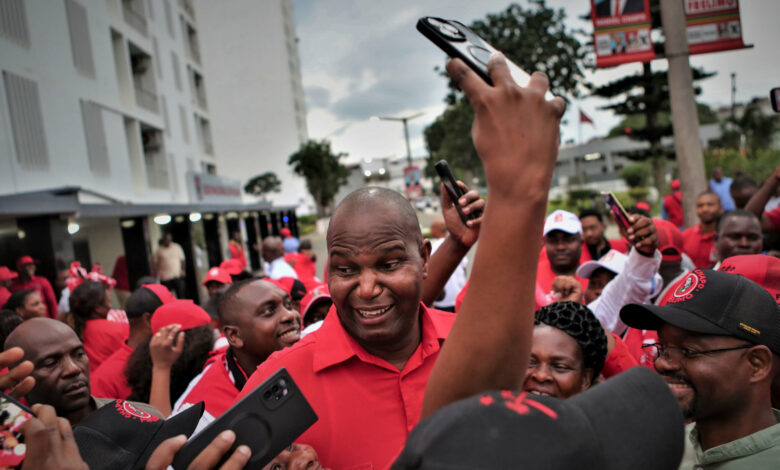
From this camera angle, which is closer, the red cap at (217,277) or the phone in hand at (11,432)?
the phone in hand at (11,432)

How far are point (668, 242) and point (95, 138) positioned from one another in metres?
16.9

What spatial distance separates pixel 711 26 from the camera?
7.18 meters

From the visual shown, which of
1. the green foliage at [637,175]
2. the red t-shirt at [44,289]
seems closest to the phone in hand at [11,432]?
the red t-shirt at [44,289]

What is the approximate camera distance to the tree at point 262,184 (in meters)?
54.4

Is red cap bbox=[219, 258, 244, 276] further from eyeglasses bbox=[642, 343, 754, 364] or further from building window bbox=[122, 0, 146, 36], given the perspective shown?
building window bbox=[122, 0, 146, 36]

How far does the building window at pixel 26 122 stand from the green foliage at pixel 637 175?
4186cm

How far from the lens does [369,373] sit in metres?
1.56

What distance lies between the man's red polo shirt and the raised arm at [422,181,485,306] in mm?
477

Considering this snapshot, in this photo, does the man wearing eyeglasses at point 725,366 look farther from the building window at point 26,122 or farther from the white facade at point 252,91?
the white facade at point 252,91

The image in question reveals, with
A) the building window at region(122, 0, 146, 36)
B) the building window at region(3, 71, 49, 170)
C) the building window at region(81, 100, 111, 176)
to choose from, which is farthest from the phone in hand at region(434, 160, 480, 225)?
the building window at region(122, 0, 146, 36)

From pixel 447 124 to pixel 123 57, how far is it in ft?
91.2

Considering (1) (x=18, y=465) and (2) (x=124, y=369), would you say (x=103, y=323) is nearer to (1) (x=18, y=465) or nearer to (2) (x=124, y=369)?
(2) (x=124, y=369)

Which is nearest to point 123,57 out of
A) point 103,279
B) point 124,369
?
point 103,279

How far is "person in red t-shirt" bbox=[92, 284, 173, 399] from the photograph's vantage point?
10.8ft
